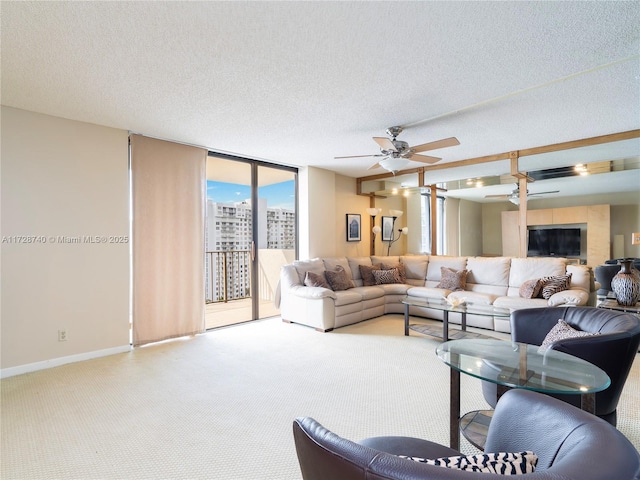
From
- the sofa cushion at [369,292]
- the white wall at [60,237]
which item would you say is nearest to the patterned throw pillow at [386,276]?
the sofa cushion at [369,292]

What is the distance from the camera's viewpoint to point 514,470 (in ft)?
2.55

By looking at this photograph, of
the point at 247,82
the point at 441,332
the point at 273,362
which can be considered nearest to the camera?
the point at 247,82

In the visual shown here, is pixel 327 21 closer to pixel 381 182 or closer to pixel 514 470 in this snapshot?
pixel 514 470

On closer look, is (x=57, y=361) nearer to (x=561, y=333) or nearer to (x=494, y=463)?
(x=494, y=463)

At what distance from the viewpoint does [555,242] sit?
7.89 m

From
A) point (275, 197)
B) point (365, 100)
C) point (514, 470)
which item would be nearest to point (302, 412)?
point (514, 470)

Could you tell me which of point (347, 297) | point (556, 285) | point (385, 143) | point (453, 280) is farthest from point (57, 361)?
point (556, 285)

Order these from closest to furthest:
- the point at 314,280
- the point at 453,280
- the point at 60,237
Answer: the point at 60,237
the point at 314,280
the point at 453,280

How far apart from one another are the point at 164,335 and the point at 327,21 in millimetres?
3867

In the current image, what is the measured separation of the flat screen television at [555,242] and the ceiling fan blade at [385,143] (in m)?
6.40

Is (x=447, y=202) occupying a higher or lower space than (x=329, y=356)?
higher

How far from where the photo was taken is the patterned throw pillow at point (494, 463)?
30.1 inches

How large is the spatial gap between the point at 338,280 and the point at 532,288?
8.58 feet

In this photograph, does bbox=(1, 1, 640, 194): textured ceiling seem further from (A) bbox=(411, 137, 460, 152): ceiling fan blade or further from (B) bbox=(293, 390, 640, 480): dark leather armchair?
(B) bbox=(293, 390, 640, 480): dark leather armchair
